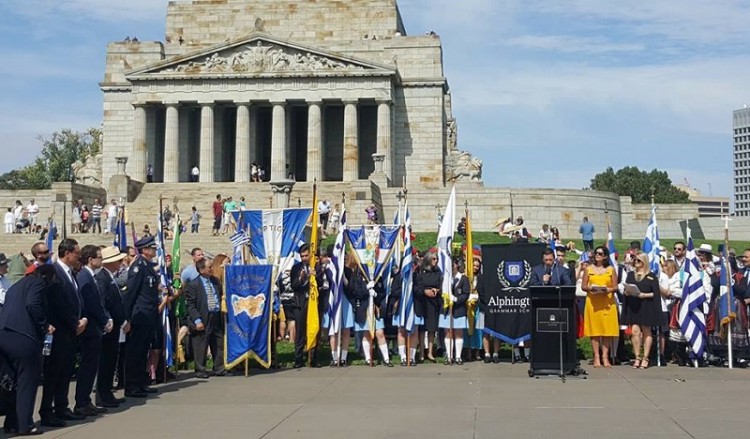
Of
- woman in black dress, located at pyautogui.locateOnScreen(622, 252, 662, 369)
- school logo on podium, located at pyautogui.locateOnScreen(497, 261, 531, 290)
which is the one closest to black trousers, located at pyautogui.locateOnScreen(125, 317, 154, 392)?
school logo on podium, located at pyautogui.locateOnScreen(497, 261, 531, 290)

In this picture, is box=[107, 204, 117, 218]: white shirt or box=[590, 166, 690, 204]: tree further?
box=[590, 166, 690, 204]: tree

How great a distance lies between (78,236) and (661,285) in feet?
91.7

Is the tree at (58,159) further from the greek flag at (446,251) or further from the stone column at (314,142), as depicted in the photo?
the greek flag at (446,251)

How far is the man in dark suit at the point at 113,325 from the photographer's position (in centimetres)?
1409

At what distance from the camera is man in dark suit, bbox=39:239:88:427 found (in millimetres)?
12312

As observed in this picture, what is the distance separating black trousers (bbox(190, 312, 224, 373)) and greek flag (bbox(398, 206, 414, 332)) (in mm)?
3496

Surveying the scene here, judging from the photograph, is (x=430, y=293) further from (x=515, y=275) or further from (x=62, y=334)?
(x=62, y=334)

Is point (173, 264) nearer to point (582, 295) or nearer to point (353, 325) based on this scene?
point (353, 325)

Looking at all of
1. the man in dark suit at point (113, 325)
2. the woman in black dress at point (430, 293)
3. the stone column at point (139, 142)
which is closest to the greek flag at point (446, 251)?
the woman in black dress at point (430, 293)

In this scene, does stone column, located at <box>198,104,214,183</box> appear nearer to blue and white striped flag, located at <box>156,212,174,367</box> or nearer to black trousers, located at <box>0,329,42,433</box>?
blue and white striped flag, located at <box>156,212,174,367</box>

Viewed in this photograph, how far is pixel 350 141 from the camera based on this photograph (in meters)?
62.1

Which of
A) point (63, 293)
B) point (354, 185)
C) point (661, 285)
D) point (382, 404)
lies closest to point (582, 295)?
point (661, 285)

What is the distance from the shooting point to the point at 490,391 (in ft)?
48.5

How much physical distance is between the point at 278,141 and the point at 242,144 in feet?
7.68
